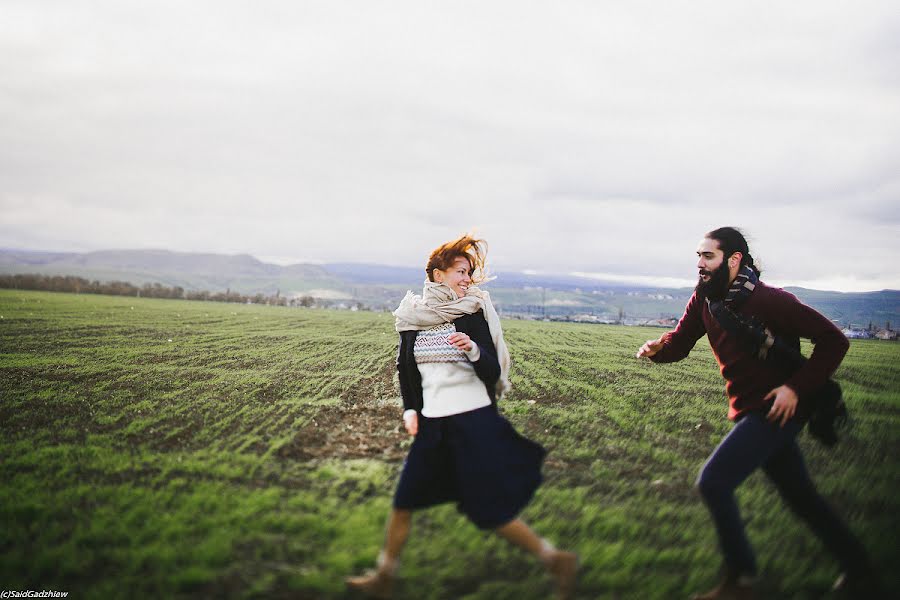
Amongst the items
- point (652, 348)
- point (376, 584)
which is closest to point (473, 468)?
point (376, 584)

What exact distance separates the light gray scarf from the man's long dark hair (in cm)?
179

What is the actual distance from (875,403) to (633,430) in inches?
287

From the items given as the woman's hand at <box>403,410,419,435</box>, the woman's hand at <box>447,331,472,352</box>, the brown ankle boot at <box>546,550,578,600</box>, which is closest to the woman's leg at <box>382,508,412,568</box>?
the woman's hand at <box>403,410,419,435</box>

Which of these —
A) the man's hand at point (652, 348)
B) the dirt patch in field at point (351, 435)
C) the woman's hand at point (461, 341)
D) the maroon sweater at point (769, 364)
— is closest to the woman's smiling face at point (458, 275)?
the woman's hand at point (461, 341)

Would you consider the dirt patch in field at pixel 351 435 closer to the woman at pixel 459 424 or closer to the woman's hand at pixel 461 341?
the woman at pixel 459 424

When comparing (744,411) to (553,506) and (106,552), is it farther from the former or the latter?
(106,552)

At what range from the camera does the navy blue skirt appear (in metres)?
3.56

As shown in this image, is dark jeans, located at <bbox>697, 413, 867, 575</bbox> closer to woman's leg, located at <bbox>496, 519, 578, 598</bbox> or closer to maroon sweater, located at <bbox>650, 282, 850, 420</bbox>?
maroon sweater, located at <bbox>650, 282, 850, 420</bbox>

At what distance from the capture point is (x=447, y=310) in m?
4.08

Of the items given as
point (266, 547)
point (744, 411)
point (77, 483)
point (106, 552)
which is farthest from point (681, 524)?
point (77, 483)

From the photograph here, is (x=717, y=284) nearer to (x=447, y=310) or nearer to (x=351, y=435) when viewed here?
(x=447, y=310)

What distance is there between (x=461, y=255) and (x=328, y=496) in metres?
2.98

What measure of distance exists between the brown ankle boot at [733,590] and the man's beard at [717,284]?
6.46 ft

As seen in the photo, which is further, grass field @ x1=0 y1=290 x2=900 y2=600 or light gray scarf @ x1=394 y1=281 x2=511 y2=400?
light gray scarf @ x1=394 y1=281 x2=511 y2=400
